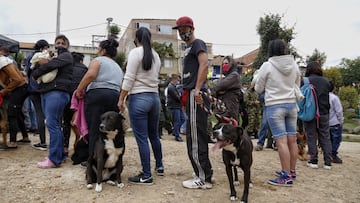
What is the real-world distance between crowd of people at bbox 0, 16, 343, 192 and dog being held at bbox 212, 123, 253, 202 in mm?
381

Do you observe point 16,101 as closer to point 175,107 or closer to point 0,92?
point 0,92

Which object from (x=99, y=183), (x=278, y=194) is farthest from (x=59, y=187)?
(x=278, y=194)

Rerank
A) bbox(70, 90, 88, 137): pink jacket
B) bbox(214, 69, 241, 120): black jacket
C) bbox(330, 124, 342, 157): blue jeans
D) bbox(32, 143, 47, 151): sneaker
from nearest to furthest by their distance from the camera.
Answer: 1. bbox(70, 90, 88, 137): pink jacket
2. bbox(214, 69, 241, 120): black jacket
3. bbox(32, 143, 47, 151): sneaker
4. bbox(330, 124, 342, 157): blue jeans

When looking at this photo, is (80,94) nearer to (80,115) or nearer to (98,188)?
(80,115)

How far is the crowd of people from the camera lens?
4.09 meters

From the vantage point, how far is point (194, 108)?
406cm

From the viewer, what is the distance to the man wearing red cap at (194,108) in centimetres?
404

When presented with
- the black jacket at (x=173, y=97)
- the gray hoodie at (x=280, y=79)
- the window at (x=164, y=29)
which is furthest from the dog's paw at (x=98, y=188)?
the window at (x=164, y=29)

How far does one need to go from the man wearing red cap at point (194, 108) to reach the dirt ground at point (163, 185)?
23 cm

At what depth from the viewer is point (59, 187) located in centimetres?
405

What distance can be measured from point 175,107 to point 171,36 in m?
39.9

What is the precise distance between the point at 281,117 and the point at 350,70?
4969cm

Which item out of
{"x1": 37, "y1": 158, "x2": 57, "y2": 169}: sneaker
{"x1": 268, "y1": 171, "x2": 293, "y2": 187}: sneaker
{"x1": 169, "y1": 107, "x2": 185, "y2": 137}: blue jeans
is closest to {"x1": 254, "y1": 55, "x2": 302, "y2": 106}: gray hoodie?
{"x1": 268, "y1": 171, "x2": 293, "y2": 187}: sneaker

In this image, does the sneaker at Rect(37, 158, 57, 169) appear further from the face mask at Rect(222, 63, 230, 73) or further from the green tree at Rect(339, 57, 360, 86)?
the green tree at Rect(339, 57, 360, 86)
